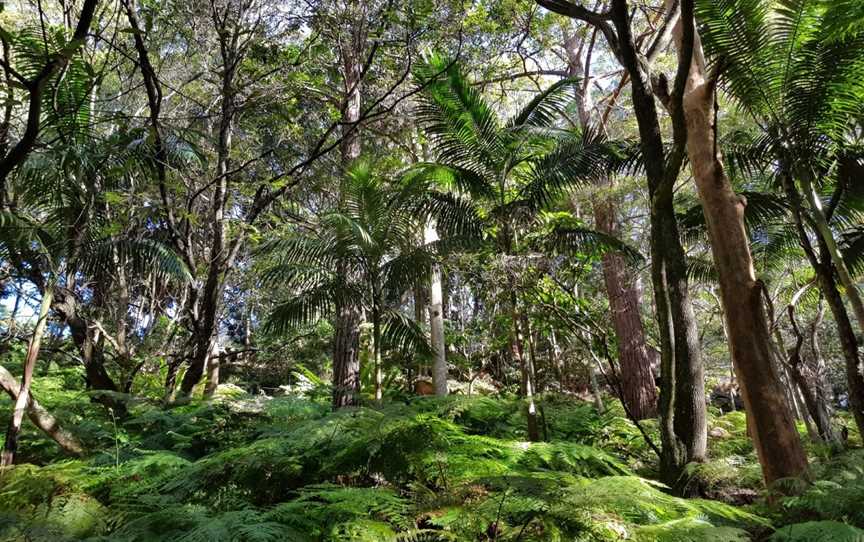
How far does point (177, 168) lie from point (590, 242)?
508cm

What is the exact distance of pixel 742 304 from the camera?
14.1 ft

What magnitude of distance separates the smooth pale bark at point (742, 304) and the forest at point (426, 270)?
0.02 meters

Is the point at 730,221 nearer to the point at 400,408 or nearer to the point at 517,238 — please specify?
the point at 517,238

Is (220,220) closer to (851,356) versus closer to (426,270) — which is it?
(426,270)

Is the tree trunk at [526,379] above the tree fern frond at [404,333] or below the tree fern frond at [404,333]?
below

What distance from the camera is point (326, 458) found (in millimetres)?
2795

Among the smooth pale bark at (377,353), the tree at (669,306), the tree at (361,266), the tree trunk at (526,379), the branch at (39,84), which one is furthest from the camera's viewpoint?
the tree at (361,266)

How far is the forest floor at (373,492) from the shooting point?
178 centimetres

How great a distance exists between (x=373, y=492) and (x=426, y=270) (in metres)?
4.02

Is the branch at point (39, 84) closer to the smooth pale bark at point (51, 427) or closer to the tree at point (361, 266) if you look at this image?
the smooth pale bark at point (51, 427)

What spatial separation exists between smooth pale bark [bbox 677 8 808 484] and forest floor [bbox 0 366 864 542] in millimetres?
351

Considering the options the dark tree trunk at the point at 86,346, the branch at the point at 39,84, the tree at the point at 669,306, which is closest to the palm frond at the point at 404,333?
the dark tree trunk at the point at 86,346

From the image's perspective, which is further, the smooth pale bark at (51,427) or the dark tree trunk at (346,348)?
the dark tree trunk at (346,348)

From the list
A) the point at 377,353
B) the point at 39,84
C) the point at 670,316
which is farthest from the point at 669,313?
the point at 39,84
